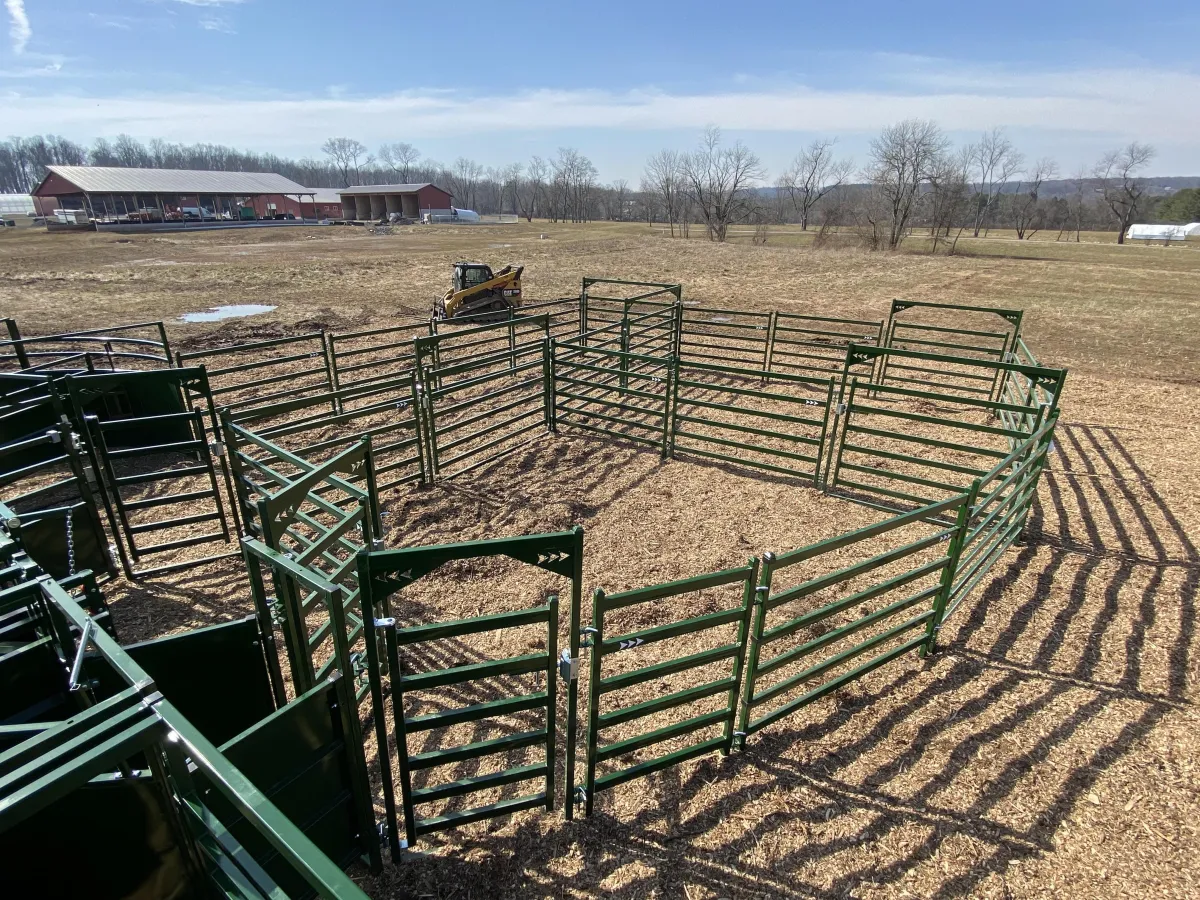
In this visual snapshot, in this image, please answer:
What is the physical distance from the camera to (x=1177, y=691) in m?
4.59

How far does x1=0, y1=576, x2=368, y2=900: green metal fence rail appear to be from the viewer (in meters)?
1.72

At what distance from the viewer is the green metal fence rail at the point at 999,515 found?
5.26 meters

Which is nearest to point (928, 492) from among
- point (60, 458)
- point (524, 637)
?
point (524, 637)

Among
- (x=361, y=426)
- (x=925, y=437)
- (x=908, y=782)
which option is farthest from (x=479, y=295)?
(x=908, y=782)

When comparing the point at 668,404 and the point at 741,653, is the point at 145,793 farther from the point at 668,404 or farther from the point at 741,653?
the point at 668,404

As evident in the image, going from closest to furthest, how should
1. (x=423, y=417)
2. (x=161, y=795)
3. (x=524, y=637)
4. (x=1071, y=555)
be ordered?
(x=161, y=795), (x=524, y=637), (x=1071, y=555), (x=423, y=417)

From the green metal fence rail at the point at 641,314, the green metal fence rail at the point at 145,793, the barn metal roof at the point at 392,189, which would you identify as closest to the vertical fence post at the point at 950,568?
the green metal fence rail at the point at 145,793

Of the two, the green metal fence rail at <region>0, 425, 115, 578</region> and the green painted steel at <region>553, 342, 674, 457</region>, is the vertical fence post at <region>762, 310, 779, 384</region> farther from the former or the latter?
the green metal fence rail at <region>0, 425, 115, 578</region>

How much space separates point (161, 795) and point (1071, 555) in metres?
7.69

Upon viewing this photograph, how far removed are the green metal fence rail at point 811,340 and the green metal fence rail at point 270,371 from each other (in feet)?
26.6

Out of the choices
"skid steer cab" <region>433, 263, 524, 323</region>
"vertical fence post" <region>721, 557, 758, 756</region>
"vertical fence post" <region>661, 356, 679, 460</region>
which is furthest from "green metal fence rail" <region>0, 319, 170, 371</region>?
"vertical fence post" <region>721, 557, 758, 756</region>

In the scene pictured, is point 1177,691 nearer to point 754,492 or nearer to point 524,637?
point 754,492

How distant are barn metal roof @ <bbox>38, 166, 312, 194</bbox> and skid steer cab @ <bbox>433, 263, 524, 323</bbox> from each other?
69.7 metres

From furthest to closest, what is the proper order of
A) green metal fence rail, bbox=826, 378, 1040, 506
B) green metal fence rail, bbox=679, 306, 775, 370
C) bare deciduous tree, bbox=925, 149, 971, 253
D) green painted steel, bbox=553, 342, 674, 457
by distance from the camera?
1. bare deciduous tree, bbox=925, 149, 971, 253
2. green metal fence rail, bbox=679, 306, 775, 370
3. green painted steel, bbox=553, 342, 674, 457
4. green metal fence rail, bbox=826, 378, 1040, 506
